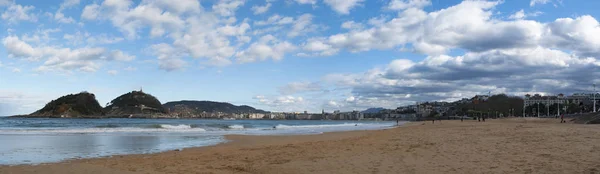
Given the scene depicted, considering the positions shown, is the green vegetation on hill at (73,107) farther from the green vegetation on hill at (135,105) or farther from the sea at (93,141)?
the sea at (93,141)

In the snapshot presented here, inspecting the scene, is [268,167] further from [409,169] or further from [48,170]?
[48,170]

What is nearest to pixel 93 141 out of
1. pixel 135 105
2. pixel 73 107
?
pixel 73 107

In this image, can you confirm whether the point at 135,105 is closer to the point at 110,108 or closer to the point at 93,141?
the point at 110,108

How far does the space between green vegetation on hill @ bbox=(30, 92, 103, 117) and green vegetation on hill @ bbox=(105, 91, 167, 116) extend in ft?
27.4

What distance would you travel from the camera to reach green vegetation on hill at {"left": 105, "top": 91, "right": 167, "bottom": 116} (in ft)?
544

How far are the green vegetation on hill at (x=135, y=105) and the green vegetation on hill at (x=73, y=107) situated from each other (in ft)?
27.4

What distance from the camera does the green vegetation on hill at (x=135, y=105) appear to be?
165750 millimetres

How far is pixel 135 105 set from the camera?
17175cm

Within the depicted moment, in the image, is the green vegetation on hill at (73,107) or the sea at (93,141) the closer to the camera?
the sea at (93,141)

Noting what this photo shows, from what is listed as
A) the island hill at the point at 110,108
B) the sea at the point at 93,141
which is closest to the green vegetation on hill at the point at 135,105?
the island hill at the point at 110,108

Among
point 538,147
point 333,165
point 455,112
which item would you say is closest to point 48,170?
point 333,165

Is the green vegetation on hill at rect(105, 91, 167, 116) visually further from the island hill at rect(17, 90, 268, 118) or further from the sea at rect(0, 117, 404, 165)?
the sea at rect(0, 117, 404, 165)

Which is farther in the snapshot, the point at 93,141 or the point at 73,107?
the point at 73,107

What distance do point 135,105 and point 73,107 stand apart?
1271 inches
